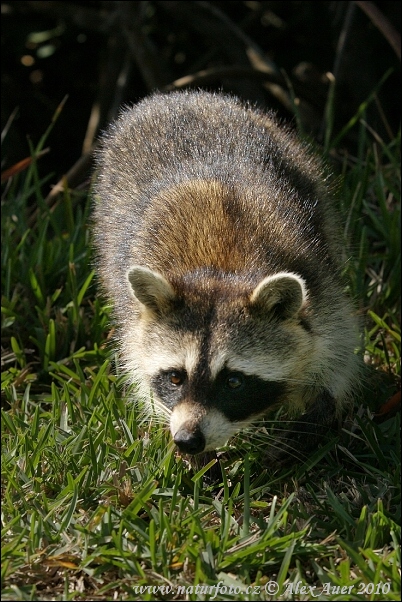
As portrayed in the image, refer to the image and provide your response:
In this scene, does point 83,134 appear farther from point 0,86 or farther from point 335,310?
point 335,310

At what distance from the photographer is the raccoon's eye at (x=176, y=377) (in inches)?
180

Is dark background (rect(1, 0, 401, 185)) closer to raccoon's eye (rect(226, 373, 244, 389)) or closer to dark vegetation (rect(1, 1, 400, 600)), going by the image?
dark vegetation (rect(1, 1, 400, 600))

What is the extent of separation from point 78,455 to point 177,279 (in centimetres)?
105

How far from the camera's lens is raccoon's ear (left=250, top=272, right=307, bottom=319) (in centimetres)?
449

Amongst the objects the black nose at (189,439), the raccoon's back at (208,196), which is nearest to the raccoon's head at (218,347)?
the black nose at (189,439)

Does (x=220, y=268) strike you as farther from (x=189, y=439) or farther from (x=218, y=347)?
(x=189, y=439)

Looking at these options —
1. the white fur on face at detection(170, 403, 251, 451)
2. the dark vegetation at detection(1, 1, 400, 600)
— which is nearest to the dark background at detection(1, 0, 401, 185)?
the dark vegetation at detection(1, 1, 400, 600)

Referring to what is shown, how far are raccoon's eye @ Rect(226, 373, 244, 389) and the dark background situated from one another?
4073 millimetres

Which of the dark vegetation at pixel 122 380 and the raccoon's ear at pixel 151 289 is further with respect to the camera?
the raccoon's ear at pixel 151 289

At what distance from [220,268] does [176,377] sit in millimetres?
658

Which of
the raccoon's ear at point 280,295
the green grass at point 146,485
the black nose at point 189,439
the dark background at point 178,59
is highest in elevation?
the dark background at point 178,59

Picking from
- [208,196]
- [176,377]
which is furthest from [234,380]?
[208,196]

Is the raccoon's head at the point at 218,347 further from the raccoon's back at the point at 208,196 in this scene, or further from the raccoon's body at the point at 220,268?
the raccoon's back at the point at 208,196

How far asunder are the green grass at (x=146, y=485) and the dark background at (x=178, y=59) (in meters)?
2.53
